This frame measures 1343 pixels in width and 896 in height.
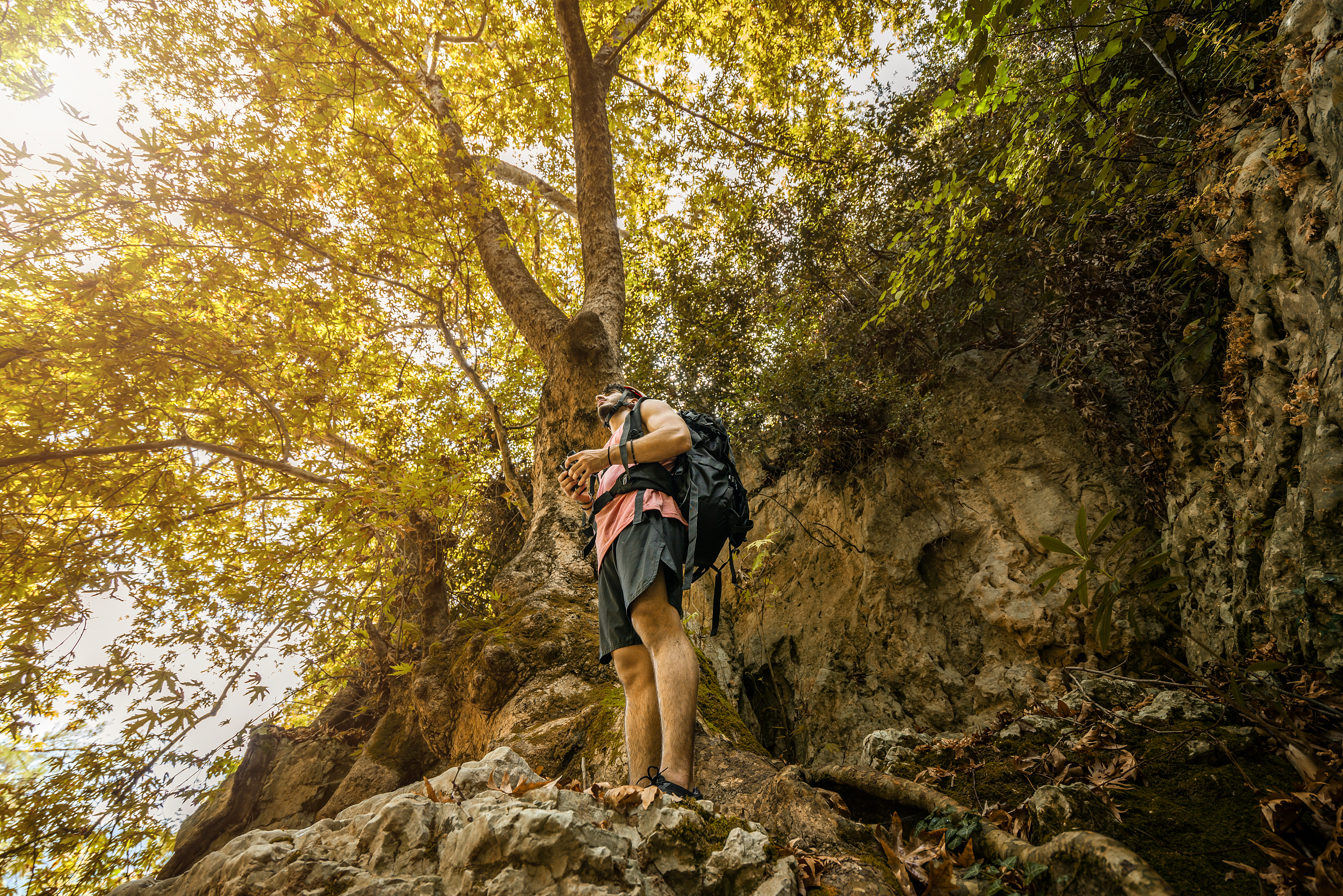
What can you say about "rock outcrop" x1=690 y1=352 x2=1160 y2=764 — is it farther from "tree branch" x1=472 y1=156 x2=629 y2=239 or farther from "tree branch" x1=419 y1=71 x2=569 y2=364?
"tree branch" x1=472 y1=156 x2=629 y2=239

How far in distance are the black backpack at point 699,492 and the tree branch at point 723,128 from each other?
5762 mm

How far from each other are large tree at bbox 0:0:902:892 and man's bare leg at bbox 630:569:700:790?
60cm

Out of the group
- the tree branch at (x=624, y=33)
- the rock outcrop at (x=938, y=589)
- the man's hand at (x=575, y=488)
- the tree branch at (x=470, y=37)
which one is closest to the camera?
the man's hand at (x=575, y=488)

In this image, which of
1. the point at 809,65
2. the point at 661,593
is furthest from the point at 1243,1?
the point at 809,65

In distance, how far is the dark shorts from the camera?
245 centimetres

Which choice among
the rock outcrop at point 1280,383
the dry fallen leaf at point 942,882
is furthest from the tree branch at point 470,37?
the dry fallen leaf at point 942,882

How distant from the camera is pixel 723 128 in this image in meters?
7.50

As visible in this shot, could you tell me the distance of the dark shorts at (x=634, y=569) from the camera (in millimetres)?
2445

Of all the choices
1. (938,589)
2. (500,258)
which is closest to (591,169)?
(500,258)

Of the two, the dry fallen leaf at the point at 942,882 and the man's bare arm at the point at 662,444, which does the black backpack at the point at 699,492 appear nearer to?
the man's bare arm at the point at 662,444

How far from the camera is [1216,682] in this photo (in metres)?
3.20

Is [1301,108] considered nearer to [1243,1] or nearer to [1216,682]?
[1243,1]

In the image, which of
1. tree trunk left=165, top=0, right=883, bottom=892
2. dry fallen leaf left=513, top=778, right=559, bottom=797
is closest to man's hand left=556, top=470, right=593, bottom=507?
tree trunk left=165, top=0, right=883, bottom=892

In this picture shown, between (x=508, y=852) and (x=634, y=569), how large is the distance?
1.17 metres
